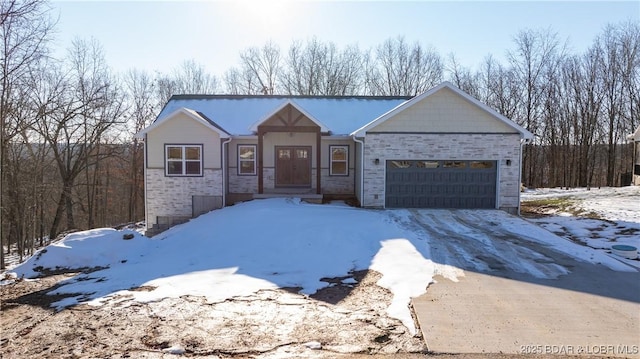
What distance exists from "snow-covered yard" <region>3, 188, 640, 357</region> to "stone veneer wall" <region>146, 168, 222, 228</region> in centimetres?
246

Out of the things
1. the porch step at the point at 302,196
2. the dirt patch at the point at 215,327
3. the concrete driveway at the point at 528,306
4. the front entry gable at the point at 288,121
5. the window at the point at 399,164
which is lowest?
the dirt patch at the point at 215,327

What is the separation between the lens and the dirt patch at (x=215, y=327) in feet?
16.0

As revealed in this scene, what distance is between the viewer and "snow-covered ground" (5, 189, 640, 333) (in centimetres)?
728

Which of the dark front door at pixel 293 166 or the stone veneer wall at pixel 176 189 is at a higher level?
the dark front door at pixel 293 166

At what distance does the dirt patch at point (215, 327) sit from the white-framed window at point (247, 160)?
443 inches

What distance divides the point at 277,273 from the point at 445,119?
1018 centimetres

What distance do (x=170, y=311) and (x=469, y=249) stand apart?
272 inches

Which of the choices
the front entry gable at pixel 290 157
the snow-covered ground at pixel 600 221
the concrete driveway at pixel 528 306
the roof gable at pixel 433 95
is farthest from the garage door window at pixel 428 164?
the concrete driveway at pixel 528 306

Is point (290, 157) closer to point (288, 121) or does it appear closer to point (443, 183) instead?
point (288, 121)

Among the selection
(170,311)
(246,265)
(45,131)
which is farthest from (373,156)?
(45,131)

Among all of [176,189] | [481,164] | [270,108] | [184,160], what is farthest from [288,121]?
[481,164]

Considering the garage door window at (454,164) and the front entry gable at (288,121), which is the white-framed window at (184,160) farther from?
the garage door window at (454,164)

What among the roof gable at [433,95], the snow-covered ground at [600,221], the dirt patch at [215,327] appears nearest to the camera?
the dirt patch at [215,327]

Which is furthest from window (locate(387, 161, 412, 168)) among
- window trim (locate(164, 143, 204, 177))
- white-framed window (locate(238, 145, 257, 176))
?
window trim (locate(164, 143, 204, 177))
